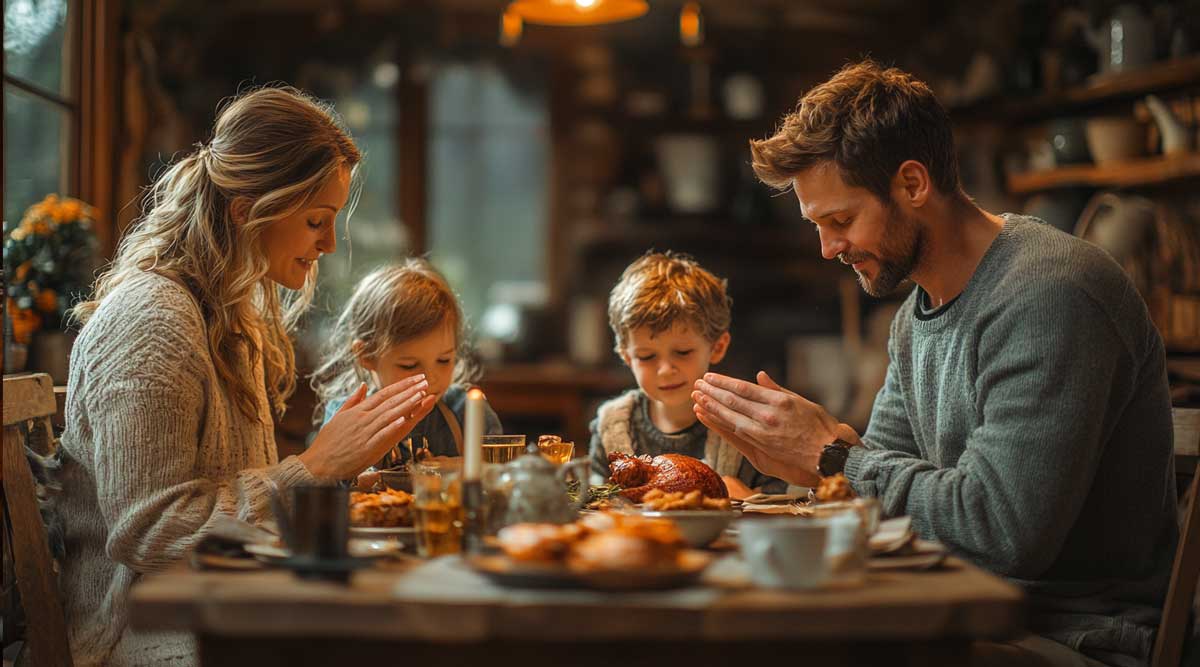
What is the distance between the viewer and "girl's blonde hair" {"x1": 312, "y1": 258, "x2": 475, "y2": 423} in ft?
8.27

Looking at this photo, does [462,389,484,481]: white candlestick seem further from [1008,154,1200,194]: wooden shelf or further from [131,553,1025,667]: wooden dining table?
[1008,154,1200,194]: wooden shelf

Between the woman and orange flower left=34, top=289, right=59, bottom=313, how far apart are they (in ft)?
2.97

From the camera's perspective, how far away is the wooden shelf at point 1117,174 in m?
3.78

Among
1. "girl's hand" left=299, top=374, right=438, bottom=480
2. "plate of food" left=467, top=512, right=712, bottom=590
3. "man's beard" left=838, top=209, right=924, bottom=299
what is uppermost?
"man's beard" left=838, top=209, right=924, bottom=299

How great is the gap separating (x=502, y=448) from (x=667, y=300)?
2.65ft

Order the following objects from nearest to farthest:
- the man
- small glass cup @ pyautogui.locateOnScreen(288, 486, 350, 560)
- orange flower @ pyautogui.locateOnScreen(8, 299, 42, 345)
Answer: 1. small glass cup @ pyautogui.locateOnScreen(288, 486, 350, 560)
2. the man
3. orange flower @ pyautogui.locateOnScreen(8, 299, 42, 345)

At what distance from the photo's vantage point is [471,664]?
1.25 metres

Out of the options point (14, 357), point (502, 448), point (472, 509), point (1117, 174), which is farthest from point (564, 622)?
point (1117, 174)

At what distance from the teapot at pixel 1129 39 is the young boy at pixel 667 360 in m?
2.22

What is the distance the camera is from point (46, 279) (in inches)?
→ 117

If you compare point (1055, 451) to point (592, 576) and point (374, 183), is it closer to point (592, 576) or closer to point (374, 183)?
point (592, 576)

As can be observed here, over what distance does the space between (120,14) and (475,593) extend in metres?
3.94

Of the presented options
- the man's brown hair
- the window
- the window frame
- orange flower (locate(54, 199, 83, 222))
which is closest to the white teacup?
the man's brown hair

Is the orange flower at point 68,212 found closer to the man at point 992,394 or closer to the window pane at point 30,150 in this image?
the window pane at point 30,150
